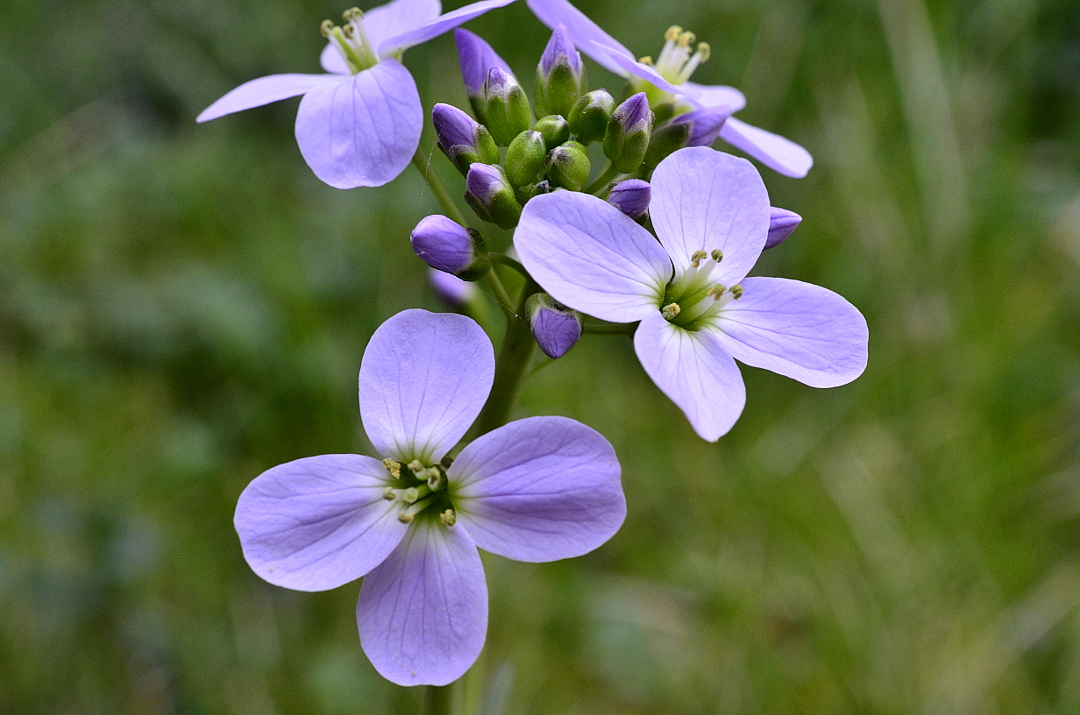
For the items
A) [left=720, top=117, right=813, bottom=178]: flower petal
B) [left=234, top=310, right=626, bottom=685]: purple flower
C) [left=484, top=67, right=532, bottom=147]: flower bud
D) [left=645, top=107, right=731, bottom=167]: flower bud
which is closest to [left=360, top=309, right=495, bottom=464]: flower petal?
[left=234, top=310, right=626, bottom=685]: purple flower

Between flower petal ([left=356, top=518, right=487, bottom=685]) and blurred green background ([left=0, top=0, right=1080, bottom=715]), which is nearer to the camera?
flower petal ([left=356, top=518, right=487, bottom=685])

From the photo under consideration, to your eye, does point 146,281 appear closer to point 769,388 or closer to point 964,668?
point 769,388

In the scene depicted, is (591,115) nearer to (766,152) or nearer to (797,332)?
(766,152)

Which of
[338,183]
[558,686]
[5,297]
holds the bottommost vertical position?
[558,686]

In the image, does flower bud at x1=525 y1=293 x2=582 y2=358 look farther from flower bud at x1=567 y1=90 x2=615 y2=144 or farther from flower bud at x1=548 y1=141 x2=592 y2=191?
flower bud at x1=567 y1=90 x2=615 y2=144

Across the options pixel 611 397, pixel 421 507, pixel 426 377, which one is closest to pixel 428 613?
pixel 421 507

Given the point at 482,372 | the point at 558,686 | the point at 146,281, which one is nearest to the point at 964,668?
the point at 558,686
